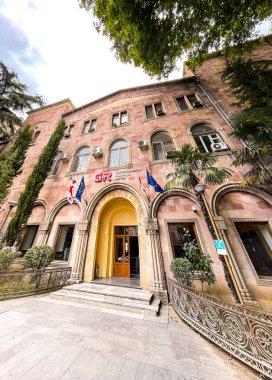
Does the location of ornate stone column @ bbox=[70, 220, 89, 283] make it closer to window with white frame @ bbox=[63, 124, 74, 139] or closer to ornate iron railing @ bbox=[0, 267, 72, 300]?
ornate iron railing @ bbox=[0, 267, 72, 300]

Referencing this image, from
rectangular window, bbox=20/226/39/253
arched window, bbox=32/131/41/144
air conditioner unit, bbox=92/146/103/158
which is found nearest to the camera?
rectangular window, bbox=20/226/39/253

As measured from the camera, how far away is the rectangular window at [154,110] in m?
11.9

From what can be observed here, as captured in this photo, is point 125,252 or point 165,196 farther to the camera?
point 125,252

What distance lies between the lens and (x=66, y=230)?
9711 millimetres

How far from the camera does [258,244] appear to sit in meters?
6.62

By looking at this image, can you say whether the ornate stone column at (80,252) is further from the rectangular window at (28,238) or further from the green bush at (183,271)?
the green bush at (183,271)

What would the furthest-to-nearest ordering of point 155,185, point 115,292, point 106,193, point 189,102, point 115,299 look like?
point 189,102 < point 106,193 < point 155,185 < point 115,292 < point 115,299

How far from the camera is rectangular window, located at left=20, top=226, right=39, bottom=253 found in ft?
32.3

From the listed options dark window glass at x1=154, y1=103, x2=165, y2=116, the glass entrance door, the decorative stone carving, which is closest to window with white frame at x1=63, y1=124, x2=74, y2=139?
dark window glass at x1=154, y1=103, x2=165, y2=116

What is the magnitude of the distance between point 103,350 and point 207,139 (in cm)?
1126

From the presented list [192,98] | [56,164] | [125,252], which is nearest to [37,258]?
[125,252]

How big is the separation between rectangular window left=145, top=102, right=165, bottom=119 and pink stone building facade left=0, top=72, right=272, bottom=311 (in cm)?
12

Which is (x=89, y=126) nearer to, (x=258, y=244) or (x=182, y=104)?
(x=182, y=104)

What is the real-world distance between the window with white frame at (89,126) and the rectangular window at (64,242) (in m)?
8.93
